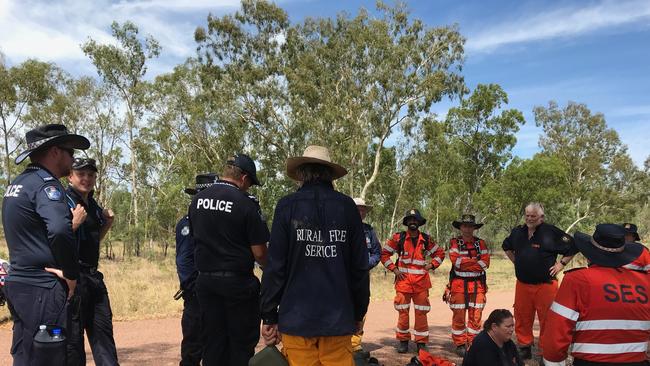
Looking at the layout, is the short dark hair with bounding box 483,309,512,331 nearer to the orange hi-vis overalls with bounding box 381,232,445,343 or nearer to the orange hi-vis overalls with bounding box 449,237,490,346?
the orange hi-vis overalls with bounding box 381,232,445,343

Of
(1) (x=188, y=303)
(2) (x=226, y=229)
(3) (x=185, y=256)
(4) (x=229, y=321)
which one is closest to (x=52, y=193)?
(2) (x=226, y=229)

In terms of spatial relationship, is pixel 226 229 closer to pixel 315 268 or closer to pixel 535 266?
pixel 315 268

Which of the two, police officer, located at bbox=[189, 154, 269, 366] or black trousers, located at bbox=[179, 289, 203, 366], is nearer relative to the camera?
police officer, located at bbox=[189, 154, 269, 366]

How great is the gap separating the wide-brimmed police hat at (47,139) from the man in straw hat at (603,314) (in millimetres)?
3319

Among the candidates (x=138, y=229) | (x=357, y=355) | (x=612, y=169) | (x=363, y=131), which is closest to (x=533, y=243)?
(x=357, y=355)

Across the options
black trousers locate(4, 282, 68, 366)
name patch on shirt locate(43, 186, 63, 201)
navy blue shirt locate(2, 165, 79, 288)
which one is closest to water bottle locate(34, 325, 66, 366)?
black trousers locate(4, 282, 68, 366)

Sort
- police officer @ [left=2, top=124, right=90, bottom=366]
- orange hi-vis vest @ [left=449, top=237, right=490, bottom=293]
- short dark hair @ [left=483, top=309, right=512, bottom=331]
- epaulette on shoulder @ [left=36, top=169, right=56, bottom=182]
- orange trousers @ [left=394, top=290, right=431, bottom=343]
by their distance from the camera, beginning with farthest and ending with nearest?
orange hi-vis vest @ [left=449, top=237, right=490, bottom=293] → orange trousers @ [left=394, top=290, right=431, bottom=343] → short dark hair @ [left=483, top=309, right=512, bottom=331] → epaulette on shoulder @ [left=36, top=169, right=56, bottom=182] → police officer @ [left=2, top=124, right=90, bottom=366]

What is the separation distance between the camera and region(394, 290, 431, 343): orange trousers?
6.30m

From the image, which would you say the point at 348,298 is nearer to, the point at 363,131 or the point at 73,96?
the point at 363,131

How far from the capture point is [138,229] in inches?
1197

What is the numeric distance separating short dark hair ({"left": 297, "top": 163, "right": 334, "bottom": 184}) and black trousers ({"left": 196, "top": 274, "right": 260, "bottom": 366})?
40.4 inches

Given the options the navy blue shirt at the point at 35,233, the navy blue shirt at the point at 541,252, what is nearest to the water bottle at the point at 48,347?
the navy blue shirt at the point at 35,233

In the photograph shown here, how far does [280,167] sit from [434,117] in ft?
29.4

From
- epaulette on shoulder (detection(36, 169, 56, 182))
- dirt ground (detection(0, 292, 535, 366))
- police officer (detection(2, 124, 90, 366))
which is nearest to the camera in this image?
police officer (detection(2, 124, 90, 366))
